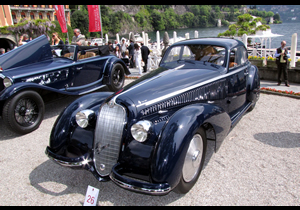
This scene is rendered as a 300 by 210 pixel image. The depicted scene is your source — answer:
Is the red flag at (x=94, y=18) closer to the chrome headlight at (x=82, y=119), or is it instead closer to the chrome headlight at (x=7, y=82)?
the chrome headlight at (x=7, y=82)

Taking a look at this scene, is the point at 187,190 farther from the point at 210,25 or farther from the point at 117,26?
the point at 210,25

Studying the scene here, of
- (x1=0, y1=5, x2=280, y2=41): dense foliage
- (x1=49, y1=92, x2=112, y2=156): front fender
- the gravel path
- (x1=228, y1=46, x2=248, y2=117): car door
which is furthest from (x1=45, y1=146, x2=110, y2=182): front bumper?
(x1=0, y1=5, x2=280, y2=41): dense foliage

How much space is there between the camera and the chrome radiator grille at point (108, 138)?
306 centimetres

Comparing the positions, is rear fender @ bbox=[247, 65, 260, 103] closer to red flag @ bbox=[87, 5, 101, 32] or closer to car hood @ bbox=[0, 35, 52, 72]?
car hood @ bbox=[0, 35, 52, 72]

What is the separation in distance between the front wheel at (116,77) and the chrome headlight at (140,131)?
16.5 feet

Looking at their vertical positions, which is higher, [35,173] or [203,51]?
[203,51]

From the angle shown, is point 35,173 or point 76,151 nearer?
point 76,151

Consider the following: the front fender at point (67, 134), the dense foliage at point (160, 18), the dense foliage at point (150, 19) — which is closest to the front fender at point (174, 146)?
the front fender at point (67, 134)

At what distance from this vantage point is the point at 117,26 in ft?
327

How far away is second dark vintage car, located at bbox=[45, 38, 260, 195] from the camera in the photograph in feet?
8.83

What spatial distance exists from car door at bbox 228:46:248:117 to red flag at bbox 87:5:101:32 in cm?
1289
